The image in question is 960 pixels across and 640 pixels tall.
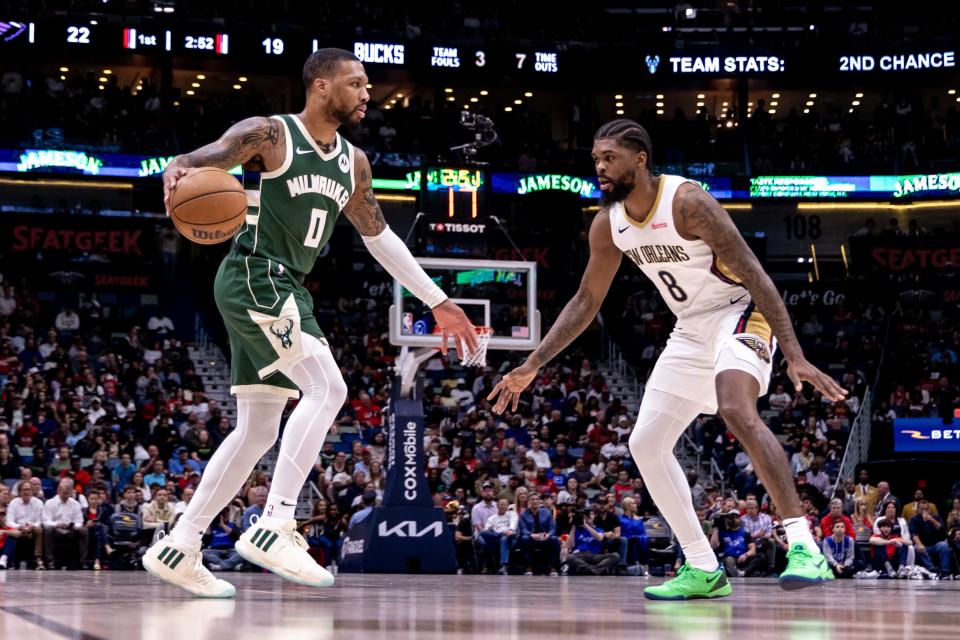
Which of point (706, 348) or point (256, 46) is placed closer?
point (706, 348)

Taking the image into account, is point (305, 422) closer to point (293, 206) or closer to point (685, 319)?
point (293, 206)

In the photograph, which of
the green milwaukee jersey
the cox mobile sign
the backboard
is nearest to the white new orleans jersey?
the green milwaukee jersey

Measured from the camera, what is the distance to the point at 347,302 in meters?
28.2

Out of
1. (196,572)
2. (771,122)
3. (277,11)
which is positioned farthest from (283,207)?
(771,122)

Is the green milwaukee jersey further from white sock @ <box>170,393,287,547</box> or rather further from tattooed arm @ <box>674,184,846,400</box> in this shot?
tattooed arm @ <box>674,184,846,400</box>

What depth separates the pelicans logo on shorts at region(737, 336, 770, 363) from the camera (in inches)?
224

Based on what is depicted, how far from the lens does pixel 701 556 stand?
5.69 metres

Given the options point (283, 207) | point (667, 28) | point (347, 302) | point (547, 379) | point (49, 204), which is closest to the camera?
point (283, 207)

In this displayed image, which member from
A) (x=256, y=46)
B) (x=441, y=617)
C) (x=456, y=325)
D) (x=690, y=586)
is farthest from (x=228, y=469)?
(x=256, y=46)

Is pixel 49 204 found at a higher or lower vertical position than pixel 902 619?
higher

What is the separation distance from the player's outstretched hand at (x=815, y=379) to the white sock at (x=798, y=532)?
0.55 m

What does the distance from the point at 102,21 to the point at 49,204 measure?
16.7 ft

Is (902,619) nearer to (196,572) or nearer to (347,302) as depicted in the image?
(196,572)

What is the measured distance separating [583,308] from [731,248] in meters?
0.90
